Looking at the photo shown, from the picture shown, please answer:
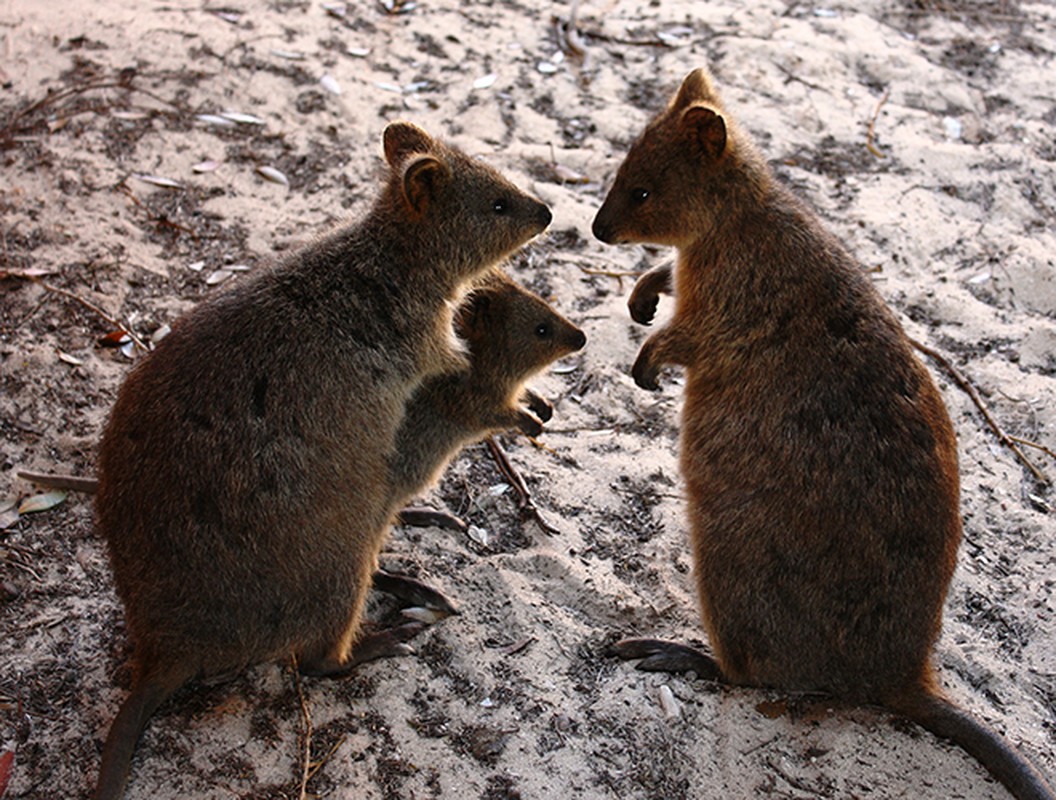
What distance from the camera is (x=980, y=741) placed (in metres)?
3.39

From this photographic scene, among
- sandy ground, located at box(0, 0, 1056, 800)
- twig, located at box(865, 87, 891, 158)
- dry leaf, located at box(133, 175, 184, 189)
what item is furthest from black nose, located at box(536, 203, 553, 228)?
twig, located at box(865, 87, 891, 158)

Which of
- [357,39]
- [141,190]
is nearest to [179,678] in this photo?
[141,190]

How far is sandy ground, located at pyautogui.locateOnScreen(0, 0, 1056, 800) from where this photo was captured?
138 inches

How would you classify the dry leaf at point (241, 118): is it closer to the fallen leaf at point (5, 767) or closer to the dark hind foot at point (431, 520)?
the dark hind foot at point (431, 520)

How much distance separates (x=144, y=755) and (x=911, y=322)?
4094 mm

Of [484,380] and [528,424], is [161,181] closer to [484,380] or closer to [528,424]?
[484,380]

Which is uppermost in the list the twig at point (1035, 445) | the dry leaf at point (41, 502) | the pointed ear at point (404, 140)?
the pointed ear at point (404, 140)

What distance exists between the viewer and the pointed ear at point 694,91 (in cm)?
428

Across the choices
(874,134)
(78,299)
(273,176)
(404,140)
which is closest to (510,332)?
(404,140)

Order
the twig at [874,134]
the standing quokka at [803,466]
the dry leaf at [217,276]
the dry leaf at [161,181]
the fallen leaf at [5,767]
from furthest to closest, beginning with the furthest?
1. the twig at [874,134]
2. the dry leaf at [161,181]
3. the dry leaf at [217,276]
4. the standing quokka at [803,466]
5. the fallen leaf at [5,767]

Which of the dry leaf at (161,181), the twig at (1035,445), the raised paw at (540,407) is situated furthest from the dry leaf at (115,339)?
the twig at (1035,445)

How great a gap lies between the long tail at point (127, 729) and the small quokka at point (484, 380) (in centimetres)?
105

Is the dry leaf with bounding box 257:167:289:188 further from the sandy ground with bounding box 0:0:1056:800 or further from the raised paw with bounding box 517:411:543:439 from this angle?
the raised paw with bounding box 517:411:543:439

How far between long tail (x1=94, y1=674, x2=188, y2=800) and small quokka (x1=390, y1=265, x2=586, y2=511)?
41.4 inches
